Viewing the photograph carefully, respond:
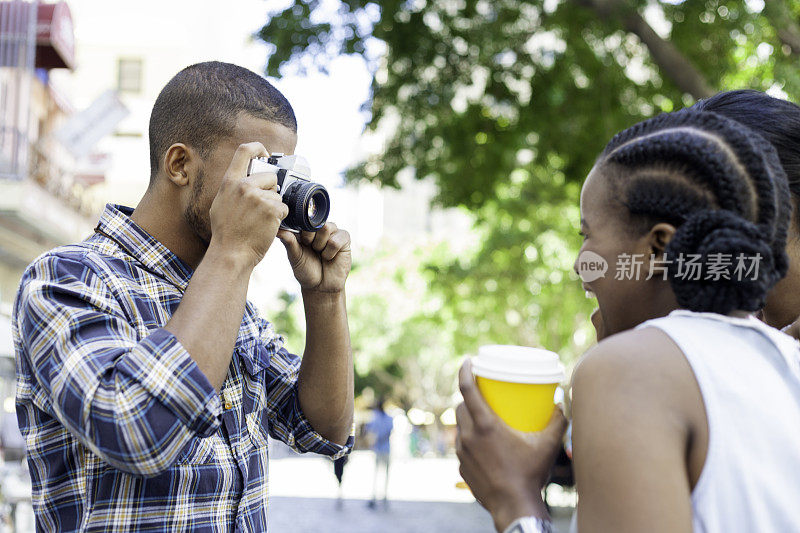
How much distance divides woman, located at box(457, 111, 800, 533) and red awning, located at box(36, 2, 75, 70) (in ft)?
42.5

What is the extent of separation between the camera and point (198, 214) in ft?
6.31

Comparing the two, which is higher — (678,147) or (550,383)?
(678,147)

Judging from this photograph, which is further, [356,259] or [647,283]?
[356,259]

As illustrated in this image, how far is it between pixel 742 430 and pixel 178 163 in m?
1.46

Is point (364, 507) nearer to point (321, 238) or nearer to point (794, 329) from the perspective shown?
point (321, 238)

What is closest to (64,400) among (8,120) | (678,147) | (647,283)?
(647,283)

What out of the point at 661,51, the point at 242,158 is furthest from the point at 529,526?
the point at 661,51

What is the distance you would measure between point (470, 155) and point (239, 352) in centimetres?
858

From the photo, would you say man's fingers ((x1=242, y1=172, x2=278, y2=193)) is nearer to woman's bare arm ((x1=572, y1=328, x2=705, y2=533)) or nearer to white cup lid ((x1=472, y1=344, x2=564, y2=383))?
white cup lid ((x1=472, y1=344, x2=564, y2=383))

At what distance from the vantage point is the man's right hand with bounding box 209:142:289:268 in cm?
169

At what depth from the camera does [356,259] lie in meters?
30.2

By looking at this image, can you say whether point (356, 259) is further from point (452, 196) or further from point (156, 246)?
point (156, 246)

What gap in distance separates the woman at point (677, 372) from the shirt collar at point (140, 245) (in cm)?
94

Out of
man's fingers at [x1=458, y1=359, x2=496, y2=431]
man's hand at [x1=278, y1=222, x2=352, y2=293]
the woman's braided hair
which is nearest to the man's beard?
man's hand at [x1=278, y1=222, x2=352, y2=293]
